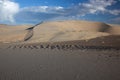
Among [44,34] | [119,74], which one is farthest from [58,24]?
[119,74]

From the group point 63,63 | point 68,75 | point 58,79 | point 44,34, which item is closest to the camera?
→ point 58,79

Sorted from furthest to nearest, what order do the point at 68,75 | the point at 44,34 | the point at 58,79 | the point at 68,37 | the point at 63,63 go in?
the point at 44,34
the point at 68,37
the point at 63,63
the point at 68,75
the point at 58,79

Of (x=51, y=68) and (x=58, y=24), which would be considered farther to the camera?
(x=58, y=24)

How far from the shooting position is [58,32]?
4128cm

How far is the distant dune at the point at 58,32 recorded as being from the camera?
35.3 metres

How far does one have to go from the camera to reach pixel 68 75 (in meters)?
11.5

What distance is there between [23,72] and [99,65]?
4.25m

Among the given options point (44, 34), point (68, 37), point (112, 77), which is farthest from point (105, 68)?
point (44, 34)

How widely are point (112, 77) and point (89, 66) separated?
8.99ft

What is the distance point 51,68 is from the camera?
43.9ft

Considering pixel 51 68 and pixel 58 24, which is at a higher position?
pixel 58 24

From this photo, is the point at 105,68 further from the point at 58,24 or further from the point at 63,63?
the point at 58,24

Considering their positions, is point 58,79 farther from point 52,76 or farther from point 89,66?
point 89,66

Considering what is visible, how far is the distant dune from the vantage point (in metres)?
35.3
